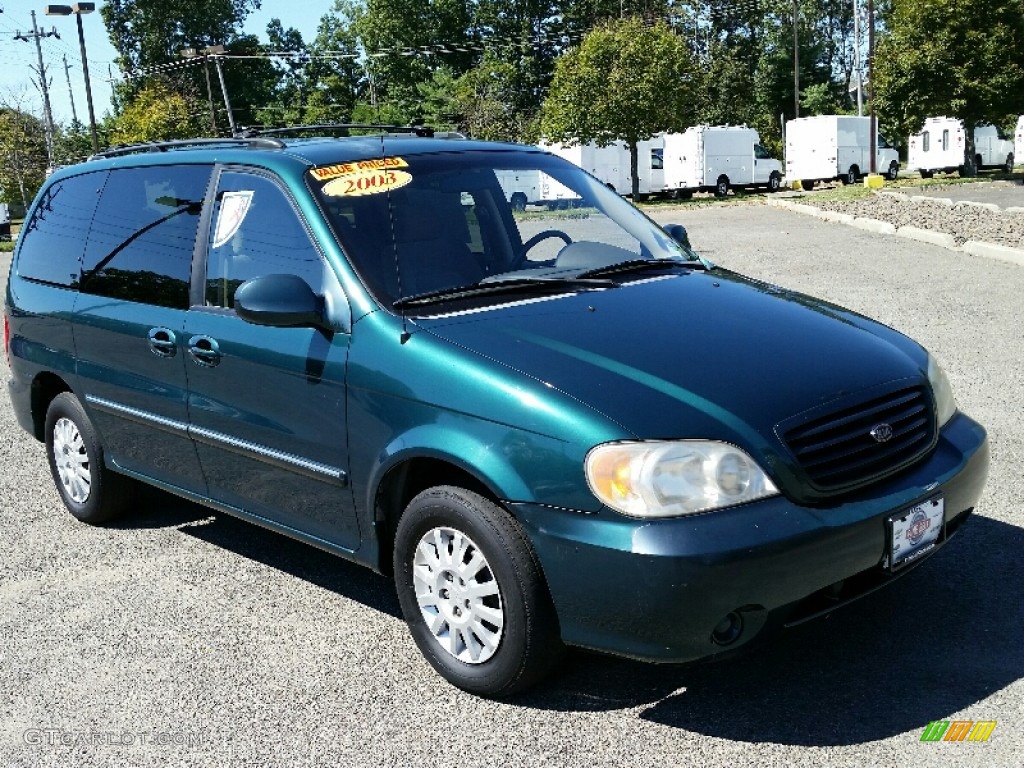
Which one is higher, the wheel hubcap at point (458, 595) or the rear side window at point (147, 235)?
the rear side window at point (147, 235)

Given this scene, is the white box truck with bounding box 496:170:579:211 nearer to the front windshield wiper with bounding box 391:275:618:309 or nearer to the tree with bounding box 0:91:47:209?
the front windshield wiper with bounding box 391:275:618:309

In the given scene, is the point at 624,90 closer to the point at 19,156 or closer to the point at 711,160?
the point at 711,160

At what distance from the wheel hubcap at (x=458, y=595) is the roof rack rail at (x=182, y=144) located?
6.39 feet

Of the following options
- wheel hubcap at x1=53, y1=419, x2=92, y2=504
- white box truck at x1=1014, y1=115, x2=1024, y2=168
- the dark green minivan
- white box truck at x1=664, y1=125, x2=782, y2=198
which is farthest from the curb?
white box truck at x1=1014, y1=115, x2=1024, y2=168

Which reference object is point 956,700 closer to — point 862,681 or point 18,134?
point 862,681

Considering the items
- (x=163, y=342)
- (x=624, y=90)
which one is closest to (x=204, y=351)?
(x=163, y=342)

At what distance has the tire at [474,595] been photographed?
350cm

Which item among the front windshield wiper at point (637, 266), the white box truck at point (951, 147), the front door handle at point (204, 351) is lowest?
the white box truck at point (951, 147)

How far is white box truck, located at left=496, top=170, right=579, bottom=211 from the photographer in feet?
15.9

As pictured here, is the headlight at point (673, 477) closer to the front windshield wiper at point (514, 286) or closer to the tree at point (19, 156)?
the front windshield wiper at point (514, 286)

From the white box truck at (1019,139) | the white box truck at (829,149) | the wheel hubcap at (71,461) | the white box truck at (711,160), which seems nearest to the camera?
the wheel hubcap at (71,461)

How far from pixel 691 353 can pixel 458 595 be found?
110 centimetres

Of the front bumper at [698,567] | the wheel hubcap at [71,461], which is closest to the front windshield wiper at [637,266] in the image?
the front bumper at [698,567]

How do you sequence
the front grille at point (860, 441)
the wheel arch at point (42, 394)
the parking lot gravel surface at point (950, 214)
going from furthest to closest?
the parking lot gravel surface at point (950, 214) → the wheel arch at point (42, 394) → the front grille at point (860, 441)
